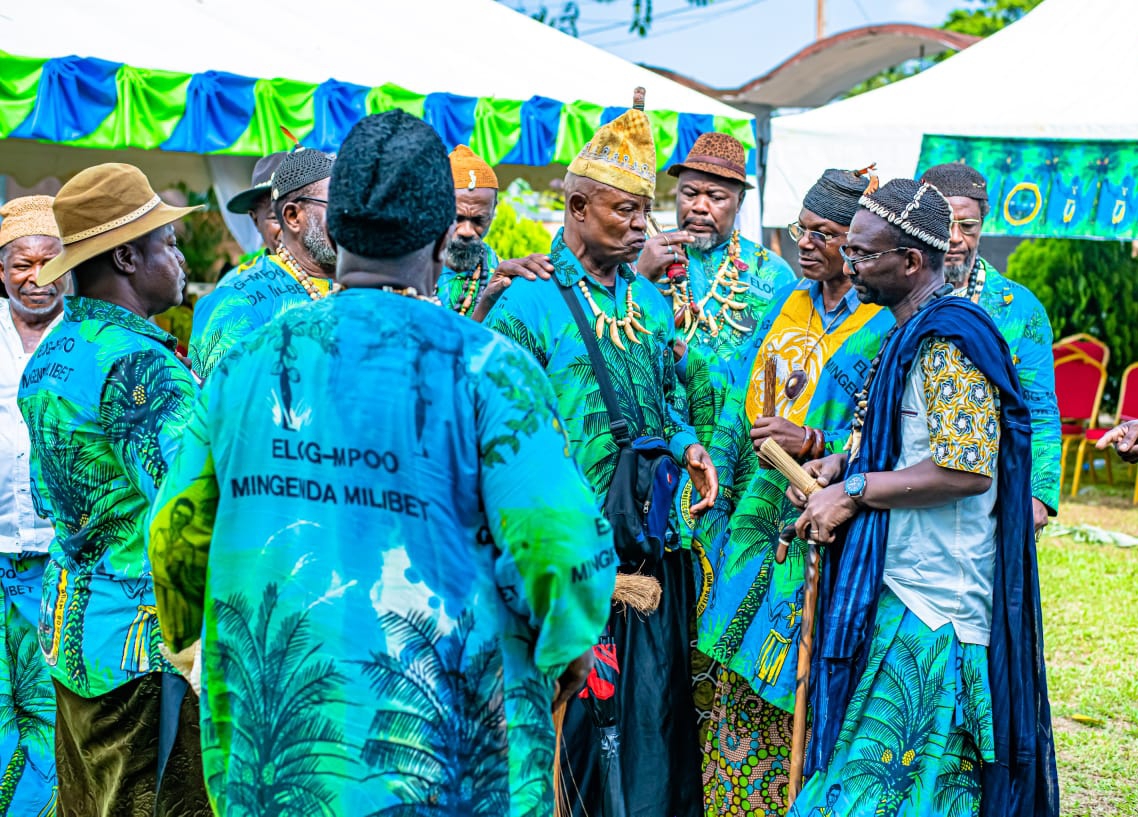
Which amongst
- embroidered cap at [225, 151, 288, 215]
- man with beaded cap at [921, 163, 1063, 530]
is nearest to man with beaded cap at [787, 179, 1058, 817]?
man with beaded cap at [921, 163, 1063, 530]

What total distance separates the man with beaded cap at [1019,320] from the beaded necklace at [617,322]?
140 cm

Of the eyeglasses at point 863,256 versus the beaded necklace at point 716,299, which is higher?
the eyeglasses at point 863,256

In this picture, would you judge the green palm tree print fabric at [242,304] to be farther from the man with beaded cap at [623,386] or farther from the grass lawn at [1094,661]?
the grass lawn at [1094,661]

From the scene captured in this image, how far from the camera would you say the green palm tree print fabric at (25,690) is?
4355mm

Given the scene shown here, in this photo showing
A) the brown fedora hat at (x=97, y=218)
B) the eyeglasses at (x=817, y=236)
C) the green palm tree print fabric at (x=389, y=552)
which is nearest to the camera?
the green palm tree print fabric at (x=389, y=552)

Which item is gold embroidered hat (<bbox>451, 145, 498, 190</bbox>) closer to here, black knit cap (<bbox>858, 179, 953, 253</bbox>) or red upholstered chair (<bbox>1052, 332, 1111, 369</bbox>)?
black knit cap (<bbox>858, 179, 953, 253</bbox>)

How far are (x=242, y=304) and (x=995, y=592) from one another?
2472mm

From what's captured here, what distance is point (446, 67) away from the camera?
382 inches

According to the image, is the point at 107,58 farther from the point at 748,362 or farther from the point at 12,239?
the point at 748,362

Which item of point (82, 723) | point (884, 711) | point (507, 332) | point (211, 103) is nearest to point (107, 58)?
point (211, 103)

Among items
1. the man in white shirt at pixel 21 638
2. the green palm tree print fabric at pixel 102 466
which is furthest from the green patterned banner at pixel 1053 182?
the green palm tree print fabric at pixel 102 466

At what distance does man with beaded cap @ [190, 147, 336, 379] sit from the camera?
163 inches

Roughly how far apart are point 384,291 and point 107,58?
6.15m

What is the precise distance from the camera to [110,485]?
3.01 meters
